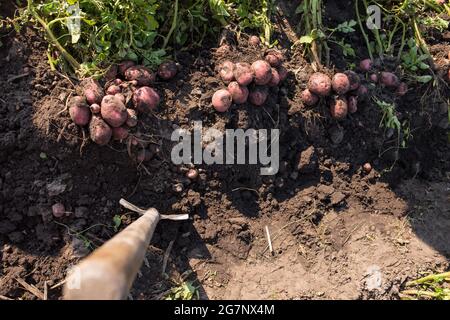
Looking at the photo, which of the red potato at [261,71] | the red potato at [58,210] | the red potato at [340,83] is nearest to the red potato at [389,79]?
the red potato at [340,83]

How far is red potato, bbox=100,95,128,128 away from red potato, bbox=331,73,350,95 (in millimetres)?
1199

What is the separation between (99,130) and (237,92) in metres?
0.76

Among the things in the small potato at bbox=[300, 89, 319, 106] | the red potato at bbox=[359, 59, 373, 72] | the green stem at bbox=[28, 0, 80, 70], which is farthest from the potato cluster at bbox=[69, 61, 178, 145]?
the red potato at bbox=[359, 59, 373, 72]

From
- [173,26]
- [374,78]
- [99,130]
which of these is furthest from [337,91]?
[99,130]

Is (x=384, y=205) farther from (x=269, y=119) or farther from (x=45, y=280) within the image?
(x=45, y=280)

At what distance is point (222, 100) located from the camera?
236 centimetres

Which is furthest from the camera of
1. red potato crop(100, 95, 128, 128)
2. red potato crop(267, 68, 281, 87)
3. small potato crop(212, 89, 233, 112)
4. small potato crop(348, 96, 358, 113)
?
small potato crop(348, 96, 358, 113)

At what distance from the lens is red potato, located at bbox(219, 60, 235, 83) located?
242 centimetres

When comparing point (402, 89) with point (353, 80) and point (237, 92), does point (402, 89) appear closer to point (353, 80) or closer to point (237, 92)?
point (353, 80)

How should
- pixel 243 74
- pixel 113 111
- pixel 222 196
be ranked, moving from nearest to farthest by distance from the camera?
1. pixel 113 111
2. pixel 243 74
3. pixel 222 196

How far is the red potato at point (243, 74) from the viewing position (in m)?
2.38

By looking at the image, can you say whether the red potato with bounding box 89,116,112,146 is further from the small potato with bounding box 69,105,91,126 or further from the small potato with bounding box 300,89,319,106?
the small potato with bounding box 300,89,319,106

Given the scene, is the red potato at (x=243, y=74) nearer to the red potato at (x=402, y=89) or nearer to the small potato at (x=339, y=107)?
the small potato at (x=339, y=107)

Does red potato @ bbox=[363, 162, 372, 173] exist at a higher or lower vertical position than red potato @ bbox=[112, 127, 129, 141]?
lower
